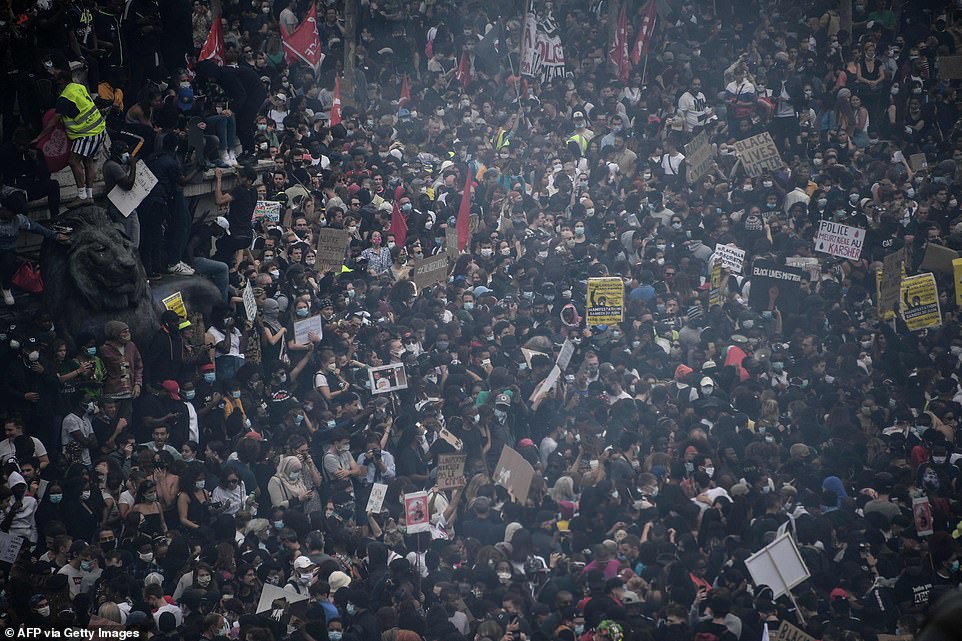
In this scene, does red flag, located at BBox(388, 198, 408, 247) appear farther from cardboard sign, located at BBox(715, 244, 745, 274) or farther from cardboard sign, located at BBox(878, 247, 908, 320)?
cardboard sign, located at BBox(878, 247, 908, 320)

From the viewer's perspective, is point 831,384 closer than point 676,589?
No

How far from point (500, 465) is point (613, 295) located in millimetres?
4105

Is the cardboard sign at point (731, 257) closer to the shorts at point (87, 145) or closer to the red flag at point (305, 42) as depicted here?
the red flag at point (305, 42)

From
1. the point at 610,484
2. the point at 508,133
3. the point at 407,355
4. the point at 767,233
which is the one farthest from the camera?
the point at 508,133

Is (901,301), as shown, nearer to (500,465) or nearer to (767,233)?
(767,233)

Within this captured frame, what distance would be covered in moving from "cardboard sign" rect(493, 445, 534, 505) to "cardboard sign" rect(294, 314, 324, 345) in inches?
118

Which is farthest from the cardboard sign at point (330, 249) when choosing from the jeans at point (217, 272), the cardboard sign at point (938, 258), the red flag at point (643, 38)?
the red flag at point (643, 38)

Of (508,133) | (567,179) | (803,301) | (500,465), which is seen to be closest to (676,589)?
(500,465)

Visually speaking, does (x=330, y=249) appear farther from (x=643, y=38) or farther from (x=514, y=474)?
(x=643, y=38)

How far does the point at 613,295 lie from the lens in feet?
57.1

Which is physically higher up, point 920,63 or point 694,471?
point 920,63

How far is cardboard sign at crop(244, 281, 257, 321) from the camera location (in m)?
15.7

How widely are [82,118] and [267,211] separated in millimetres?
3373

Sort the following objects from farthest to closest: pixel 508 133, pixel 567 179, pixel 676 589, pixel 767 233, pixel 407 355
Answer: pixel 508 133 < pixel 567 179 < pixel 767 233 < pixel 407 355 < pixel 676 589
